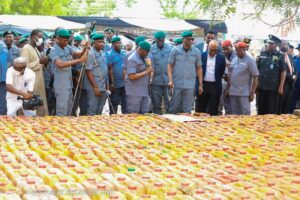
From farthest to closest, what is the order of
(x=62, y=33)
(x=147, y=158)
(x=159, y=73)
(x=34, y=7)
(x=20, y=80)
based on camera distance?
(x=34, y=7) → (x=159, y=73) → (x=62, y=33) → (x=20, y=80) → (x=147, y=158)

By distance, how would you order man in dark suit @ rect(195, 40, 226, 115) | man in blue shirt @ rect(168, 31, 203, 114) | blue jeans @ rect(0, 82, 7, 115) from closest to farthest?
1. blue jeans @ rect(0, 82, 7, 115)
2. man in blue shirt @ rect(168, 31, 203, 114)
3. man in dark suit @ rect(195, 40, 226, 115)

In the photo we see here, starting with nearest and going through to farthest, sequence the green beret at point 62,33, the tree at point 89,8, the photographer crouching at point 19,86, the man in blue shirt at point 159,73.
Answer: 1. the photographer crouching at point 19,86
2. the green beret at point 62,33
3. the man in blue shirt at point 159,73
4. the tree at point 89,8

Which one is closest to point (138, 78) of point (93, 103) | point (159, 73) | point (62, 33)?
point (93, 103)

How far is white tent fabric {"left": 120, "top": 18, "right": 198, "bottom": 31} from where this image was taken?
28.3 m

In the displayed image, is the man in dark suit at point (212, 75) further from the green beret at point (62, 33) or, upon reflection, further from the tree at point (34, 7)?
the tree at point (34, 7)

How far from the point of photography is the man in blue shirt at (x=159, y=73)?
15.2 meters

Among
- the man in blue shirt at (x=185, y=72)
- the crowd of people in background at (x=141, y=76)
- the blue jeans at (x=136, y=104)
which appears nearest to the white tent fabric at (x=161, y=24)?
the crowd of people in background at (x=141, y=76)

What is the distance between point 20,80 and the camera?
1273 centimetres

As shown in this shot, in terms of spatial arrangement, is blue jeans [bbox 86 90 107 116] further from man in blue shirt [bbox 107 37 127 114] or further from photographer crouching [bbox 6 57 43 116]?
photographer crouching [bbox 6 57 43 116]

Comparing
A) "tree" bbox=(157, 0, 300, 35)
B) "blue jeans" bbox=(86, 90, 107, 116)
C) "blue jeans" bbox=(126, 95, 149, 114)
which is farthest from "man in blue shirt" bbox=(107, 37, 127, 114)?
"tree" bbox=(157, 0, 300, 35)

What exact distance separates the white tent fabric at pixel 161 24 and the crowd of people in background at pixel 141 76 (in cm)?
1208

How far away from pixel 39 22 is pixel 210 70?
12811 mm

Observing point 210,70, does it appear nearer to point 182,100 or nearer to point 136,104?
point 182,100

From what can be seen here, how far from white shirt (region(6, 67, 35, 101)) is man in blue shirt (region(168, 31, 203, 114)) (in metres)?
2.77
